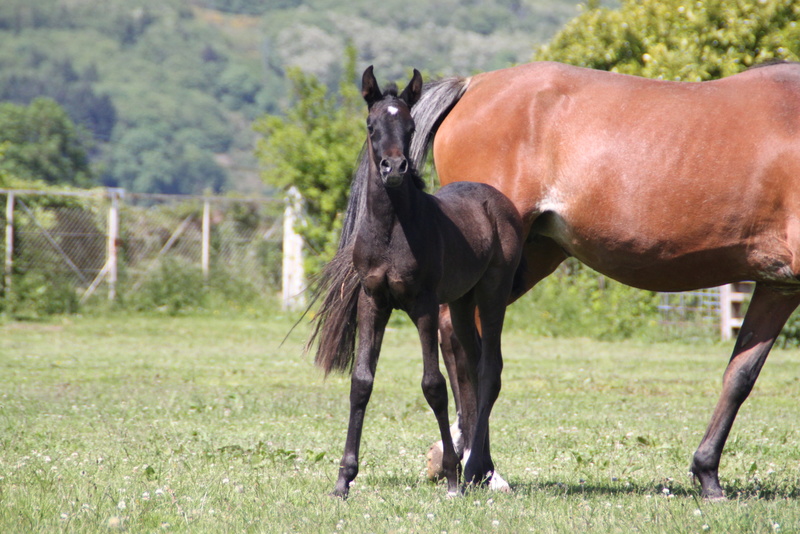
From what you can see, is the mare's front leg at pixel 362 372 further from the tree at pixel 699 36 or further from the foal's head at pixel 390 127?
the tree at pixel 699 36

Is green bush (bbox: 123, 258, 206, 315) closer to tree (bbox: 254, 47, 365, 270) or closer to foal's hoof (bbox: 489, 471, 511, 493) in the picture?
tree (bbox: 254, 47, 365, 270)

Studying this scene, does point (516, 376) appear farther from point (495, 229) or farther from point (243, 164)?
point (243, 164)

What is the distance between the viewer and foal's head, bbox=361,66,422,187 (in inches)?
160

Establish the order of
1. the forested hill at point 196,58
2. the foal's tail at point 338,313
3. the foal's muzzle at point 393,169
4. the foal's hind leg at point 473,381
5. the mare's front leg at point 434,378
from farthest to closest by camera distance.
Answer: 1. the forested hill at point 196,58
2. the foal's tail at point 338,313
3. the foal's hind leg at point 473,381
4. the mare's front leg at point 434,378
5. the foal's muzzle at point 393,169

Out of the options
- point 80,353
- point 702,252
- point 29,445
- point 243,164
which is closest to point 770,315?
point 702,252

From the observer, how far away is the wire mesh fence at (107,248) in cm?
1852

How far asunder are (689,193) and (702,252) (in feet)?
1.08

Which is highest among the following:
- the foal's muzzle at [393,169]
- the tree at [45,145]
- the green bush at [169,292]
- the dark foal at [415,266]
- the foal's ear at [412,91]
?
the foal's ear at [412,91]

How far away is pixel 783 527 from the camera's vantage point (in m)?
3.90

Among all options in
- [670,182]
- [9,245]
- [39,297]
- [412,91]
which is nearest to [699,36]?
[670,182]

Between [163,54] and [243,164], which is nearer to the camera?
[243,164]

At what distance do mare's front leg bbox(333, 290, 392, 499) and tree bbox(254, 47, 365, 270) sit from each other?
13.6 meters

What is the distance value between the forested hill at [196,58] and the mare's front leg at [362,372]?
93522mm

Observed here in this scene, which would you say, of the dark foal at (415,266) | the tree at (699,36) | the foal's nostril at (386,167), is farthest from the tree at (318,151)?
the foal's nostril at (386,167)
